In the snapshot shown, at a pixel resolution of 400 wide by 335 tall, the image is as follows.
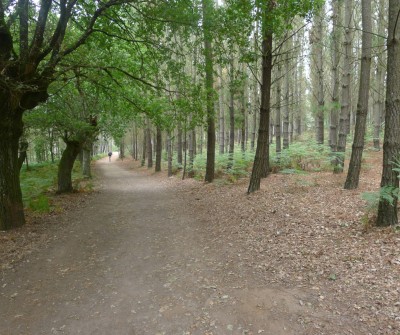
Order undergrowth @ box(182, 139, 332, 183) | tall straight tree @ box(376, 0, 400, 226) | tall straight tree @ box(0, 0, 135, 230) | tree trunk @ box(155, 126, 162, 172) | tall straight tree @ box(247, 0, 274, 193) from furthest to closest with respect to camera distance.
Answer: tree trunk @ box(155, 126, 162, 172) < undergrowth @ box(182, 139, 332, 183) < tall straight tree @ box(247, 0, 274, 193) < tall straight tree @ box(0, 0, 135, 230) < tall straight tree @ box(376, 0, 400, 226)

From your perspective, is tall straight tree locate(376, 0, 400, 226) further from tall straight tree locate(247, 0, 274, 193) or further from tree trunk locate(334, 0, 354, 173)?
tree trunk locate(334, 0, 354, 173)

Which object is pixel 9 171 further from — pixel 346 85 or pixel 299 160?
pixel 299 160

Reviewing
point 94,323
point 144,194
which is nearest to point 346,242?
point 94,323

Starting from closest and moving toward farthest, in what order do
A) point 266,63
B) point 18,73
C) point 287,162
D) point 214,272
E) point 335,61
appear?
point 214,272
point 18,73
point 266,63
point 335,61
point 287,162

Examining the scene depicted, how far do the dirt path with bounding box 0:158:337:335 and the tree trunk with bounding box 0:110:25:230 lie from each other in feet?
3.89

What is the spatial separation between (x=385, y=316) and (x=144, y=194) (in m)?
11.6

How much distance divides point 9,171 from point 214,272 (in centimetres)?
601

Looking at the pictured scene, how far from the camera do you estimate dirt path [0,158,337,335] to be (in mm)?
3811

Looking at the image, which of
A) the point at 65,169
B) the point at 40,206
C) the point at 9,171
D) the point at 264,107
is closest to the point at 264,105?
the point at 264,107

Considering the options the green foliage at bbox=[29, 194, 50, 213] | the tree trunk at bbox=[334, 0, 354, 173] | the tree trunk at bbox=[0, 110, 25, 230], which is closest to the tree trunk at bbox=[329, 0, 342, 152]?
the tree trunk at bbox=[334, 0, 354, 173]

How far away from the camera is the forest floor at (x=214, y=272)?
3816 millimetres

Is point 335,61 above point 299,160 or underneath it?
above

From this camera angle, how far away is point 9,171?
7570 millimetres

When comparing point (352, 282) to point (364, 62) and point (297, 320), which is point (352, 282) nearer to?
point (297, 320)
